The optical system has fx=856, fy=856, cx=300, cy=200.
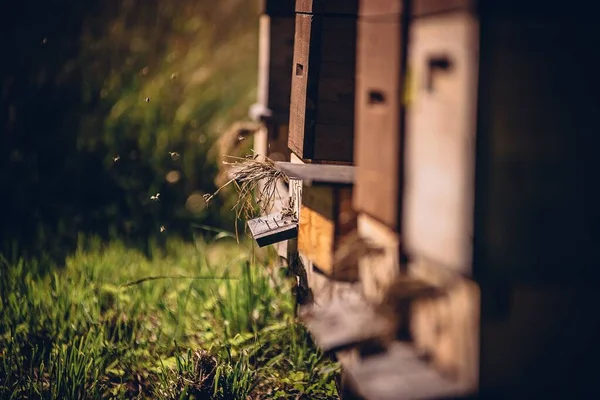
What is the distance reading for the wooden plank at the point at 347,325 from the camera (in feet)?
10.2

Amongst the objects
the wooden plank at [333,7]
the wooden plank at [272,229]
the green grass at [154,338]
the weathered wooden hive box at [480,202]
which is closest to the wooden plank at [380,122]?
the weathered wooden hive box at [480,202]

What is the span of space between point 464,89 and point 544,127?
29 centimetres

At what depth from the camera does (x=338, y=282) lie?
393cm

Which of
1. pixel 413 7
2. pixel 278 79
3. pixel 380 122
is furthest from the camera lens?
pixel 278 79

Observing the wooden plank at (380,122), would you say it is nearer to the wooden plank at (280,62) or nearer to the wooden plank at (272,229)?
the wooden plank at (272,229)

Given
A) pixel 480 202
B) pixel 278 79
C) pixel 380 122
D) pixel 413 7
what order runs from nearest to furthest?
pixel 480 202 → pixel 413 7 → pixel 380 122 → pixel 278 79

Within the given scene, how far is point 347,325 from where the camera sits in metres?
3.25

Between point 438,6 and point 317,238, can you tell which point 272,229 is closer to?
point 317,238

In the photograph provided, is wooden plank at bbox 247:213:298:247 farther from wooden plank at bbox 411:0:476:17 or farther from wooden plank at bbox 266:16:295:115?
wooden plank at bbox 411:0:476:17

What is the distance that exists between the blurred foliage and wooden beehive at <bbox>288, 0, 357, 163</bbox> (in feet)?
8.33

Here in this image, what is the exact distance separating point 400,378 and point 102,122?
5.35m

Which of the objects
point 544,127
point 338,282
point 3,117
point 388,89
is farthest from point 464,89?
point 3,117

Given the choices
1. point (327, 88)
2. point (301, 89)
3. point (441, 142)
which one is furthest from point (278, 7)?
point (441, 142)

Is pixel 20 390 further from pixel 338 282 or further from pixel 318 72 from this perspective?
pixel 318 72
